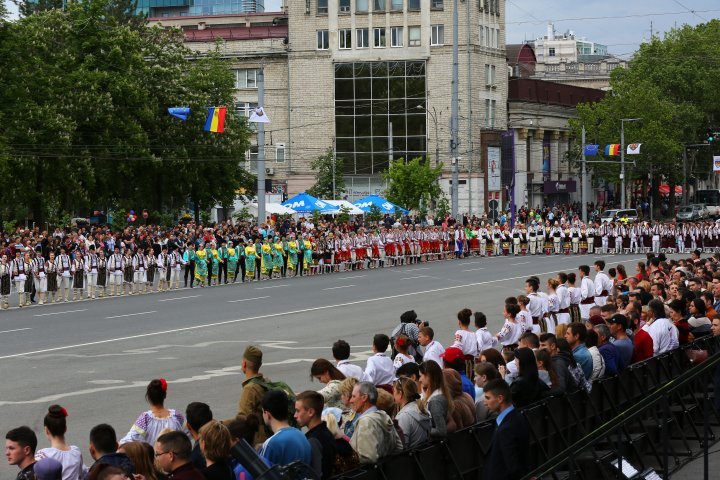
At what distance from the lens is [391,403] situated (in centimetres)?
1039

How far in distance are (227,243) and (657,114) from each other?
57.6 meters

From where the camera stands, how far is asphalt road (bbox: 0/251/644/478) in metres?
18.1

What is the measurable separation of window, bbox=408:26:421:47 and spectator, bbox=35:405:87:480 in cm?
8375

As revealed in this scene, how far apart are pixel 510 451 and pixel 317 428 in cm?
145

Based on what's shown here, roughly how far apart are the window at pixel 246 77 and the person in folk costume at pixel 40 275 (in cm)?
6063

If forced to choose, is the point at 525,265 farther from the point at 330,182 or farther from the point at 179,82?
the point at 330,182

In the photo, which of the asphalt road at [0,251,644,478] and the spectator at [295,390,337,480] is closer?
the spectator at [295,390,337,480]

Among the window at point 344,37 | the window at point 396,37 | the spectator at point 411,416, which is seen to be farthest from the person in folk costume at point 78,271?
the window at point 396,37

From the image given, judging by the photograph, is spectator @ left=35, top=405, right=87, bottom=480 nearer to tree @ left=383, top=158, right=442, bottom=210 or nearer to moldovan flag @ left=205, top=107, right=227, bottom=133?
moldovan flag @ left=205, top=107, right=227, bottom=133

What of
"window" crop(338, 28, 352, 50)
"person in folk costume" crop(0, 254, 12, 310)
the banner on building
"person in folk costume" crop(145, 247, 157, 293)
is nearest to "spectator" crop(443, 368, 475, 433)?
"person in folk costume" crop(0, 254, 12, 310)

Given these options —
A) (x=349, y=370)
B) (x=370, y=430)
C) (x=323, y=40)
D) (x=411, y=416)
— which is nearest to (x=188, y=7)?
(x=323, y=40)

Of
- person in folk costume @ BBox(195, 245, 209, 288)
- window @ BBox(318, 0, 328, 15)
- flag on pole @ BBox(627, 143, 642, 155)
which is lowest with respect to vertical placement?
person in folk costume @ BBox(195, 245, 209, 288)

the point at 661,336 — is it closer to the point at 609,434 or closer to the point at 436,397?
the point at 436,397

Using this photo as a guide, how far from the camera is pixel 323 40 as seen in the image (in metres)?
92.3
